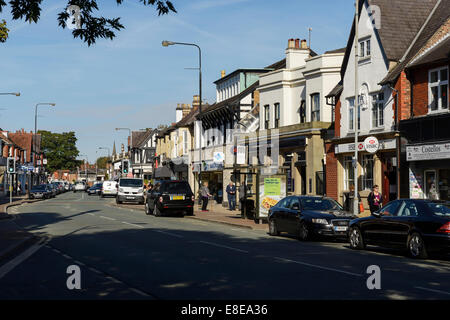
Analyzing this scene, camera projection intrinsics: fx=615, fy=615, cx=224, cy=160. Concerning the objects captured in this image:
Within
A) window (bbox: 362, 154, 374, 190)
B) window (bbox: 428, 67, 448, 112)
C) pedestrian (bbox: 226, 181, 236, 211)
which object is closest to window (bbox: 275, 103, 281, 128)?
pedestrian (bbox: 226, 181, 236, 211)

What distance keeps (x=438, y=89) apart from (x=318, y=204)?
28.6ft

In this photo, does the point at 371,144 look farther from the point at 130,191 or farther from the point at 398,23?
the point at 130,191

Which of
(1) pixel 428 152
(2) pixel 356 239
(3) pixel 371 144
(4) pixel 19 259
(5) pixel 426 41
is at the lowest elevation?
(4) pixel 19 259

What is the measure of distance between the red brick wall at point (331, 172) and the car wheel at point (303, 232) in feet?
43.6

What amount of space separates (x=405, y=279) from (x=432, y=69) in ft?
55.4

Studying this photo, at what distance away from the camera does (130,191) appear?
4712cm

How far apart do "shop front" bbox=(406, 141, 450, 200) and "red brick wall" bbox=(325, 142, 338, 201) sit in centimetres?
658

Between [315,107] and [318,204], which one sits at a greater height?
[315,107]

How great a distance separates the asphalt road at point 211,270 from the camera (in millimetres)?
A: 9078

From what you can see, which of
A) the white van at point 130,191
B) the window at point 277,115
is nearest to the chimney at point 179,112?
the white van at point 130,191

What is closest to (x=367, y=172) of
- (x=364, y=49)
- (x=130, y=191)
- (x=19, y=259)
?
(x=364, y=49)

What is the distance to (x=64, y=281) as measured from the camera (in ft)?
33.6

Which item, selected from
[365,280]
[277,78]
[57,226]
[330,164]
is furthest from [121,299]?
[277,78]
